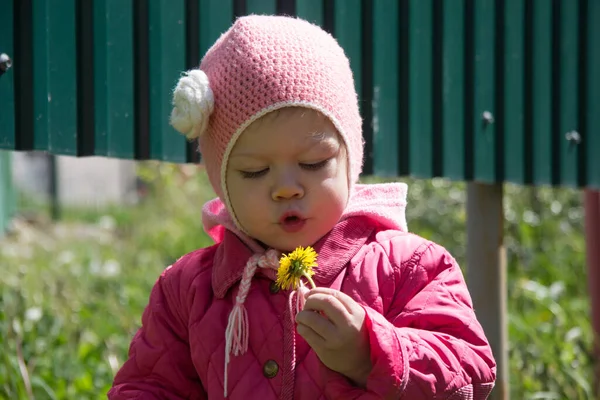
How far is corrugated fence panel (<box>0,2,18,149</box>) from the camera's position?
3383 millimetres

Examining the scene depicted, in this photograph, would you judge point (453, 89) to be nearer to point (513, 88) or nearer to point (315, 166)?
point (513, 88)

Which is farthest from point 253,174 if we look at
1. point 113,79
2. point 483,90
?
point 483,90

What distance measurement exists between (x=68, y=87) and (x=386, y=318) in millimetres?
1347

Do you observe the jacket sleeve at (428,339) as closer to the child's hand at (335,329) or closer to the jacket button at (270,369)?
the child's hand at (335,329)

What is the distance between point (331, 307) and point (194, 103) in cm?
67

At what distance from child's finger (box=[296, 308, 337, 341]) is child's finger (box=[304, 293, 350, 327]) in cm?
1

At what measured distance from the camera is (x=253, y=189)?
2.73 metres

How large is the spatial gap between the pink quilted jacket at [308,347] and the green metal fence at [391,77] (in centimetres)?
71

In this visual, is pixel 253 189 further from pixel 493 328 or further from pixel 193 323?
pixel 493 328

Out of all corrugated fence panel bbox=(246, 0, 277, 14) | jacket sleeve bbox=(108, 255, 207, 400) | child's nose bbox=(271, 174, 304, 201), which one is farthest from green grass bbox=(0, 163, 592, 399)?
child's nose bbox=(271, 174, 304, 201)

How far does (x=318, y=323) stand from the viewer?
245 cm

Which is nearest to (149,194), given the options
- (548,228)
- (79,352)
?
(548,228)

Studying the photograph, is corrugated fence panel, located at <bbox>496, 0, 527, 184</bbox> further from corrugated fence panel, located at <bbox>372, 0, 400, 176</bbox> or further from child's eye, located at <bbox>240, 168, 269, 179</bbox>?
child's eye, located at <bbox>240, 168, 269, 179</bbox>

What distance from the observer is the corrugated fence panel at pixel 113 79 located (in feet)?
11.5
